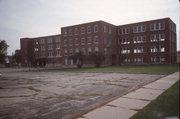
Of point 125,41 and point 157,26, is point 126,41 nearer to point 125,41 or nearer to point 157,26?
point 125,41

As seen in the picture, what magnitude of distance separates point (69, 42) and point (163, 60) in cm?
2957

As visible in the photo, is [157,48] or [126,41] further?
[126,41]

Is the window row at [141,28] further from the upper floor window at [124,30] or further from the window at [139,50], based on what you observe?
the window at [139,50]

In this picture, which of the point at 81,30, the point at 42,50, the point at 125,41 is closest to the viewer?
the point at 81,30

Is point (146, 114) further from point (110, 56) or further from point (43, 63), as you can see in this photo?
point (43, 63)

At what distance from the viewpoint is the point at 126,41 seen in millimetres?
51875

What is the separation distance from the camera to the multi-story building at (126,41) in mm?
45125

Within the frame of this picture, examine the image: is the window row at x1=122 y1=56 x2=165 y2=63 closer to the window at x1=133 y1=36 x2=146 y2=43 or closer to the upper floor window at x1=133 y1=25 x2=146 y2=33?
the window at x1=133 y1=36 x2=146 y2=43

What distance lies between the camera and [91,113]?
5234 millimetres

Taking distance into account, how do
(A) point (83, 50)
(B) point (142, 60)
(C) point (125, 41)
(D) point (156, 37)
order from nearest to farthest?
(D) point (156, 37) < (B) point (142, 60) < (A) point (83, 50) < (C) point (125, 41)

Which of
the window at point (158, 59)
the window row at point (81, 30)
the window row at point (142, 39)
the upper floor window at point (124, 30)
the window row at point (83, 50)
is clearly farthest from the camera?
the upper floor window at point (124, 30)

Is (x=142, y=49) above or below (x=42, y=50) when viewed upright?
below

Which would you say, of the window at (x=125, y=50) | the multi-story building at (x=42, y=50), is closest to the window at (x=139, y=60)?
the window at (x=125, y=50)

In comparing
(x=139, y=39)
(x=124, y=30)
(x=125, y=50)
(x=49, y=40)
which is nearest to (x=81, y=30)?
(x=124, y=30)
